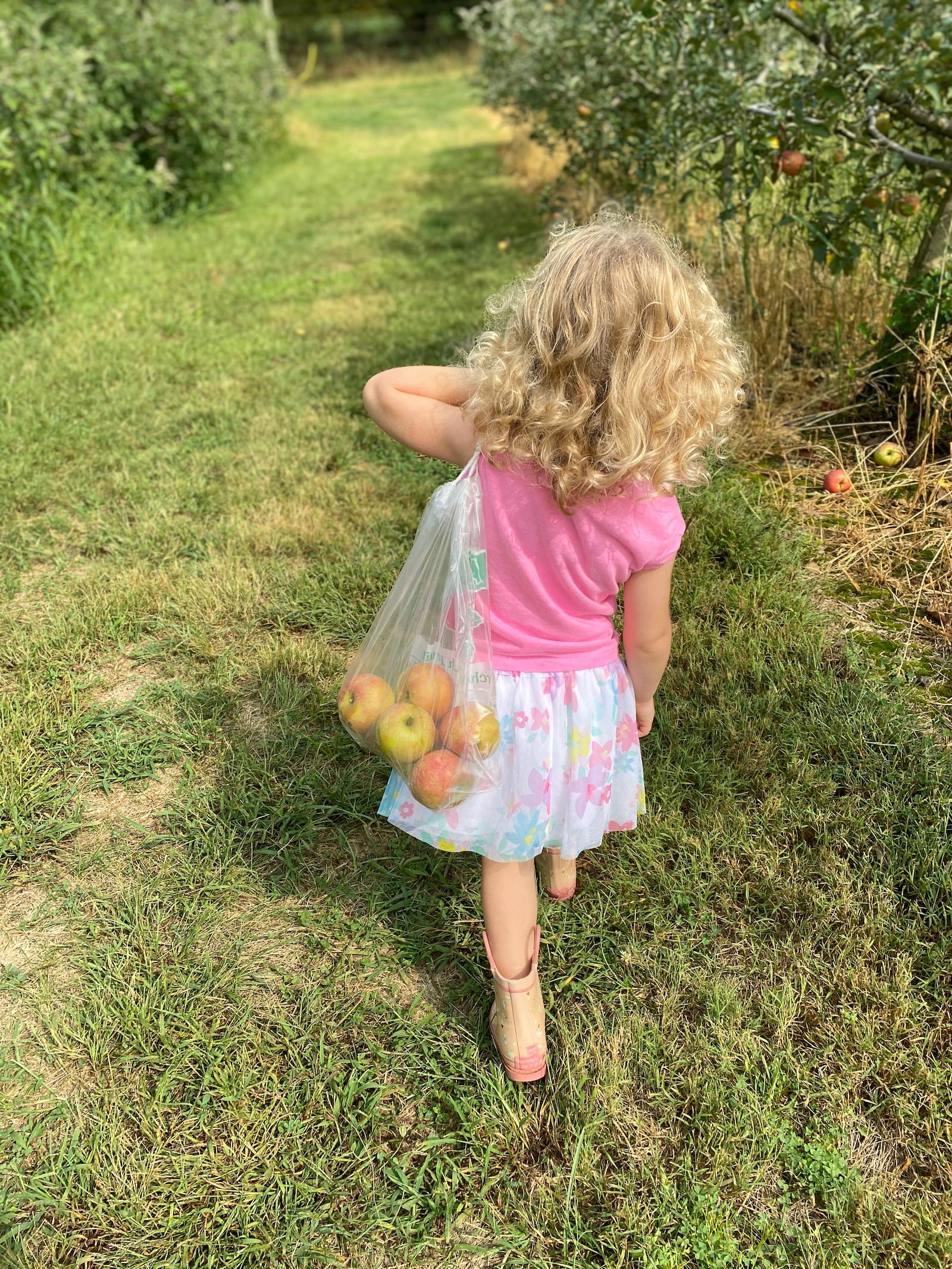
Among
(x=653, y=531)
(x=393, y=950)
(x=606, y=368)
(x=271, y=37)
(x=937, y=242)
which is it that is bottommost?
(x=393, y=950)

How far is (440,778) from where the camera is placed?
147 centimetres

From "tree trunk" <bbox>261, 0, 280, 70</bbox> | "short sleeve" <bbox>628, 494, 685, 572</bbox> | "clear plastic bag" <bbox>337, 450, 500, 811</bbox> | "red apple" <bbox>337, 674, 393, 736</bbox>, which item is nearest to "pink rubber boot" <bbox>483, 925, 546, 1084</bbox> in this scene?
"clear plastic bag" <bbox>337, 450, 500, 811</bbox>

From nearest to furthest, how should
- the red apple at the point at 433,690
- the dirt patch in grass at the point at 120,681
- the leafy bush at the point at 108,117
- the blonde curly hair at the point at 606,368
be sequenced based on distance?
the blonde curly hair at the point at 606,368
the red apple at the point at 433,690
the dirt patch in grass at the point at 120,681
the leafy bush at the point at 108,117


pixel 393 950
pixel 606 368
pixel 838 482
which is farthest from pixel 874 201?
pixel 393 950

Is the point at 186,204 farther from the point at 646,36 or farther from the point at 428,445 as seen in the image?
the point at 428,445

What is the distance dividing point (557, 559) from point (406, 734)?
1.24 feet

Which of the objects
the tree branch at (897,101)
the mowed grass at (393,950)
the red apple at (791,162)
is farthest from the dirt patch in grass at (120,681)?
the tree branch at (897,101)

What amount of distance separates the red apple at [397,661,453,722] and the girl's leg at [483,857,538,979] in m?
0.28

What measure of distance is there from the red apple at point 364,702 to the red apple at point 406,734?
0.16ft

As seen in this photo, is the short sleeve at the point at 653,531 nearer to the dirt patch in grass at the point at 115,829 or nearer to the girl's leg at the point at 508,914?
the girl's leg at the point at 508,914

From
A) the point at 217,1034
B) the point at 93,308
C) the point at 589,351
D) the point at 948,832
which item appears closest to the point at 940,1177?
the point at 948,832

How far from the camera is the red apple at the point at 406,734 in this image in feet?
4.91

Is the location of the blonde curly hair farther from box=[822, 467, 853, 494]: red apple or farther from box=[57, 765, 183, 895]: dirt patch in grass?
box=[822, 467, 853, 494]: red apple

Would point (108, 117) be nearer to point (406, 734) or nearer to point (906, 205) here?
point (906, 205)
